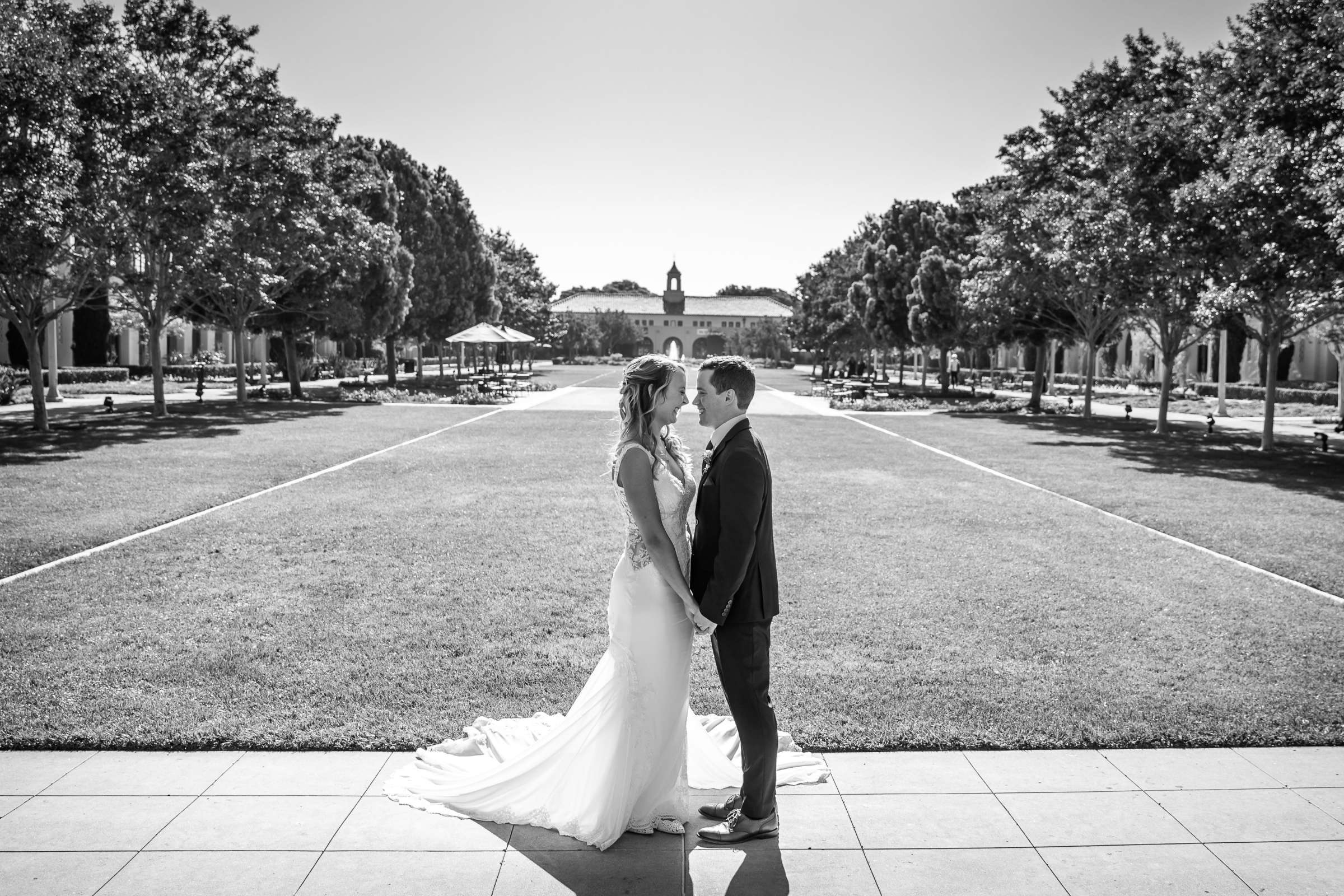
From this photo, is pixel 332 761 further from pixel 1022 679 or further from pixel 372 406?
pixel 372 406

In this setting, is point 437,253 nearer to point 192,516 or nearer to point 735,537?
point 192,516

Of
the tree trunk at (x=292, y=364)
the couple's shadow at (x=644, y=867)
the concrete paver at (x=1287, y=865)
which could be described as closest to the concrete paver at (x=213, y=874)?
the couple's shadow at (x=644, y=867)

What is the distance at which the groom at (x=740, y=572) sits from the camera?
390cm

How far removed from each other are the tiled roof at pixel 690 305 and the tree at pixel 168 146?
124 metres

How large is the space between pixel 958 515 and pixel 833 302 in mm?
50785

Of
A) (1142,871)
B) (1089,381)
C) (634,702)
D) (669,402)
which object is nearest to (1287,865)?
(1142,871)

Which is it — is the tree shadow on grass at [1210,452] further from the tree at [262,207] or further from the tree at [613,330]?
the tree at [613,330]

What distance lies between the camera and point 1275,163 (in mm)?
16734

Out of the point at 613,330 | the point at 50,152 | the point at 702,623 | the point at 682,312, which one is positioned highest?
the point at 682,312

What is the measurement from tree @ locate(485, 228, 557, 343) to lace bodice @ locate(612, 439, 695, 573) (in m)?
55.7

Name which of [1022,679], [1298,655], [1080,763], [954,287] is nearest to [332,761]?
[1080,763]

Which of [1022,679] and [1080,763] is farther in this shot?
[1022,679]

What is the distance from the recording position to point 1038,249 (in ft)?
96.4

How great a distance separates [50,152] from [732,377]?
2100cm
